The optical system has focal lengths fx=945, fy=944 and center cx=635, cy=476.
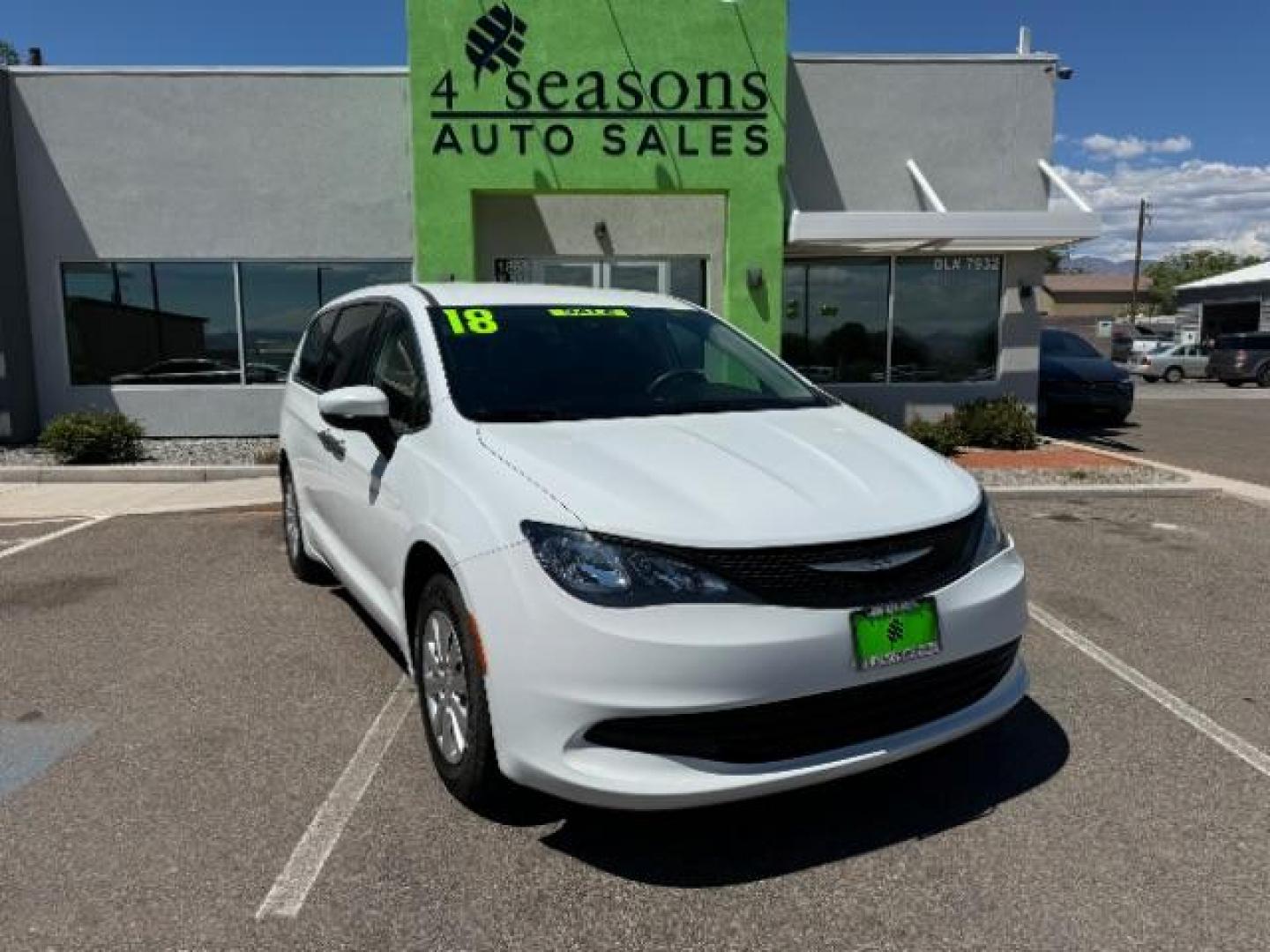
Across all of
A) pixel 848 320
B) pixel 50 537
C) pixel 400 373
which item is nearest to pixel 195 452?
pixel 50 537

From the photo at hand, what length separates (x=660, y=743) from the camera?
260 centimetres

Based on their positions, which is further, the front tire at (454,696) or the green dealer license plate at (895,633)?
the front tire at (454,696)

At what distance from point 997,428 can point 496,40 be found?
7.55 metres

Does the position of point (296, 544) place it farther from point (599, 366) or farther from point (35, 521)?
point (35, 521)

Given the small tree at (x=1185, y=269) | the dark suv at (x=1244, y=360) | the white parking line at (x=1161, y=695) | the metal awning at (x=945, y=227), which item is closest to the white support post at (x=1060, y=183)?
the metal awning at (x=945, y=227)

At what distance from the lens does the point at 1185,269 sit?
102875mm

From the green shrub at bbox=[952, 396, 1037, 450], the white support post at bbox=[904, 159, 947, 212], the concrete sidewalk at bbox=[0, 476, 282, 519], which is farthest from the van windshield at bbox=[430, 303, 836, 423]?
the white support post at bbox=[904, 159, 947, 212]

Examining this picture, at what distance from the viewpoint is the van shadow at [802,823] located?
2.84 m

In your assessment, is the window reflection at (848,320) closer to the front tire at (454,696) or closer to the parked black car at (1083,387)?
the parked black car at (1083,387)

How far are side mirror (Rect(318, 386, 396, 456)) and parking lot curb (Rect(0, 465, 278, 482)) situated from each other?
681 centimetres

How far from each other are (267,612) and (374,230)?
26.4 feet

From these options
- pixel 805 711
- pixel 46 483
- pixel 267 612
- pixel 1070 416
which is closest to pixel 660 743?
pixel 805 711

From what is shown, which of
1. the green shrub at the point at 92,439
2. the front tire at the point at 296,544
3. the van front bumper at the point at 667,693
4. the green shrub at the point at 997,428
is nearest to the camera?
the van front bumper at the point at 667,693

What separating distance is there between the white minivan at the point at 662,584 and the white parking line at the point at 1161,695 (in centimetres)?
107
